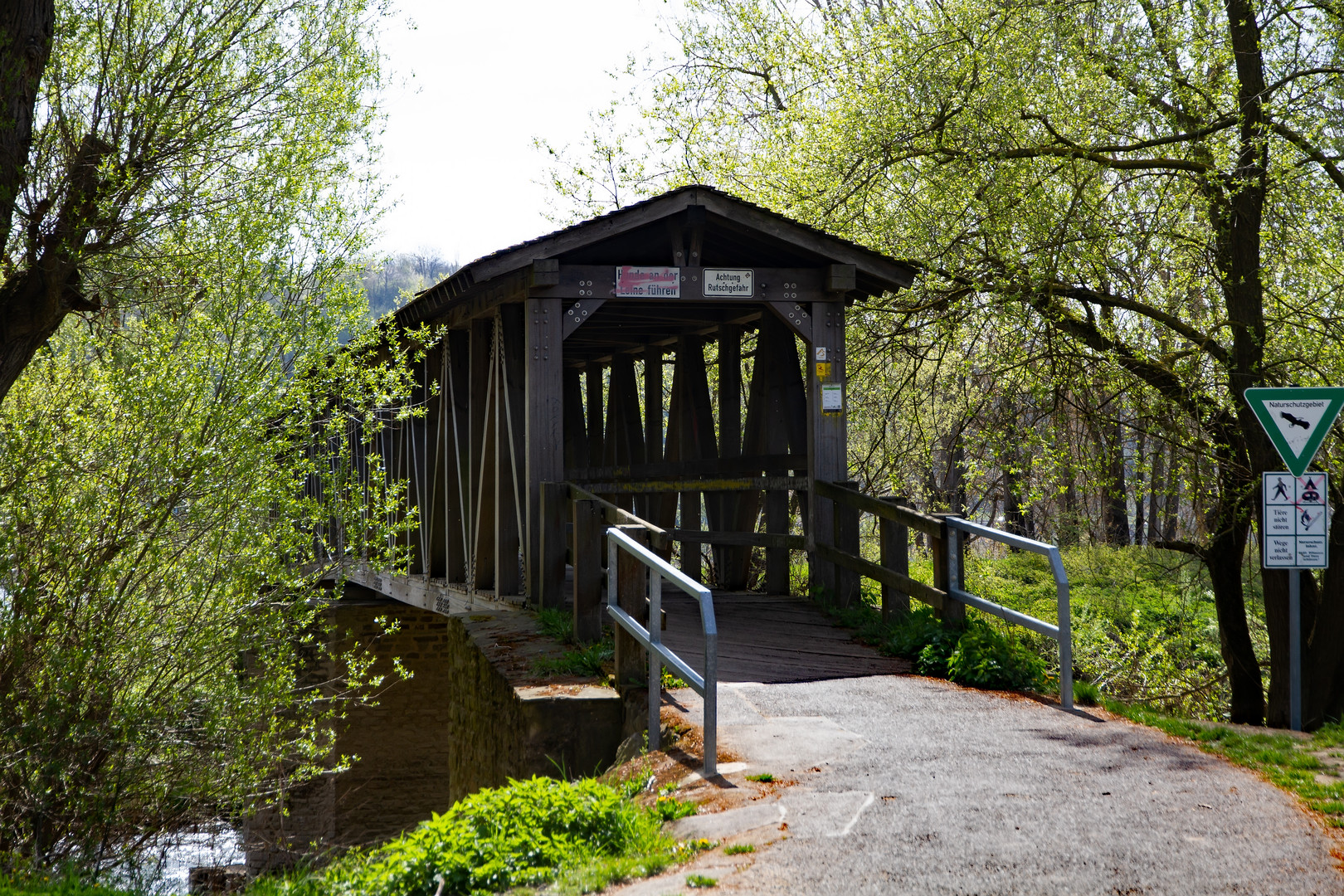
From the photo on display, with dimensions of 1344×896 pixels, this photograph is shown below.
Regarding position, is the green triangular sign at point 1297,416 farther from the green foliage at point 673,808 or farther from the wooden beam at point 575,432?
the wooden beam at point 575,432

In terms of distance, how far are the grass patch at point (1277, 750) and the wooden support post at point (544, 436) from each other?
3908mm

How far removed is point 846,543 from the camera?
9148mm

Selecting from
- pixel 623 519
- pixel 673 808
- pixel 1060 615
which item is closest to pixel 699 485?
pixel 623 519

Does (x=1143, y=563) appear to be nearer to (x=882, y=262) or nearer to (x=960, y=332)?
(x=960, y=332)

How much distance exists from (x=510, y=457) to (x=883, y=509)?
10.1 feet

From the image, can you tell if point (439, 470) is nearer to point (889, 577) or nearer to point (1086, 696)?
point (889, 577)

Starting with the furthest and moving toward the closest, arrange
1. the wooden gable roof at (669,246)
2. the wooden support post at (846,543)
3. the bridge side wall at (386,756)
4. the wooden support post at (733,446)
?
1. the bridge side wall at (386,756)
2. the wooden support post at (733,446)
3. the wooden support post at (846,543)
4. the wooden gable roof at (669,246)

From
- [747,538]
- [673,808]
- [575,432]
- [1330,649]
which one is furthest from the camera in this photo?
[575,432]

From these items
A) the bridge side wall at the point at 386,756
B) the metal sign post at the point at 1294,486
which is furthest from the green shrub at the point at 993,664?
the bridge side wall at the point at 386,756

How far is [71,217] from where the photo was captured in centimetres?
845

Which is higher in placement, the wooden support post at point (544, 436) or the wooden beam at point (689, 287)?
the wooden beam at point (689, 287)

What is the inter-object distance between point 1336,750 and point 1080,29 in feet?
24.6

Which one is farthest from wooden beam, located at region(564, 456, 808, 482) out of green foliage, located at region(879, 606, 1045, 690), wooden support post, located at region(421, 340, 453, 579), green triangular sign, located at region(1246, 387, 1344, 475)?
green triangular sign, located at region(1246, 387, 1344, 475)

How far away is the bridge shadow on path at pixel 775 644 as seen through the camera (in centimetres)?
711
